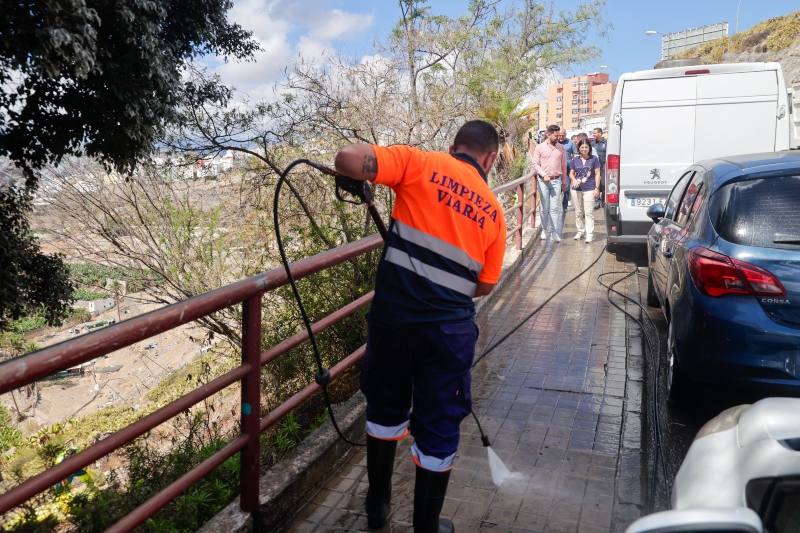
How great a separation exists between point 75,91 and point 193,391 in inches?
176

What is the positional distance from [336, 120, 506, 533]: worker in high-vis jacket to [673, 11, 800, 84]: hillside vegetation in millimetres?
37780

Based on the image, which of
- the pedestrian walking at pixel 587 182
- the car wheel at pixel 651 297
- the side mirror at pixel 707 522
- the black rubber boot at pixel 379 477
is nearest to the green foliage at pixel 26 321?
the black rubber boot at pixel 379 477

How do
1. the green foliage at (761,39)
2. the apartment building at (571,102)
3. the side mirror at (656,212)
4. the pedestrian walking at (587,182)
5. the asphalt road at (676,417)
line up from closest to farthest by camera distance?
the asphalt road at (676,417), the side mirror at (656,212), the pedestrian walking at (587,182), the green foliage at (761,39), the apartment building at (571,102)

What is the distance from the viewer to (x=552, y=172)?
10.6 m

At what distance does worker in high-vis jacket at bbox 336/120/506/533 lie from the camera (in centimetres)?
262

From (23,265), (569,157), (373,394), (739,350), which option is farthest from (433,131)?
(373,394)

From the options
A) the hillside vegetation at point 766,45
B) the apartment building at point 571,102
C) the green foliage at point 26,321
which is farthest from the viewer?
the apartment building at point 571,102

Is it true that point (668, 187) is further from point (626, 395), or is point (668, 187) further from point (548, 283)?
point (626, 395)

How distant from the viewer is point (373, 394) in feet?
9.53

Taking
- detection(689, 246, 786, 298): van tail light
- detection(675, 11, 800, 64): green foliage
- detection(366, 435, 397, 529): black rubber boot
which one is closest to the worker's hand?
detection(366, 435, 397, 529): black rubber boot

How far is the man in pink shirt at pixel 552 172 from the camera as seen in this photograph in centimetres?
1060

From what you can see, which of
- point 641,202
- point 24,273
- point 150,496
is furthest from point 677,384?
point 24,273

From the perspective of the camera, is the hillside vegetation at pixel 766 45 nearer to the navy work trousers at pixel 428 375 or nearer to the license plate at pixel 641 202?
the license plate at pixel 641 202

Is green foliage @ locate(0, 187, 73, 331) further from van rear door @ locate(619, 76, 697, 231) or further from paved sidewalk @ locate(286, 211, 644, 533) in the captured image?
van rear door @ locate(619, 76, 697, 231)
